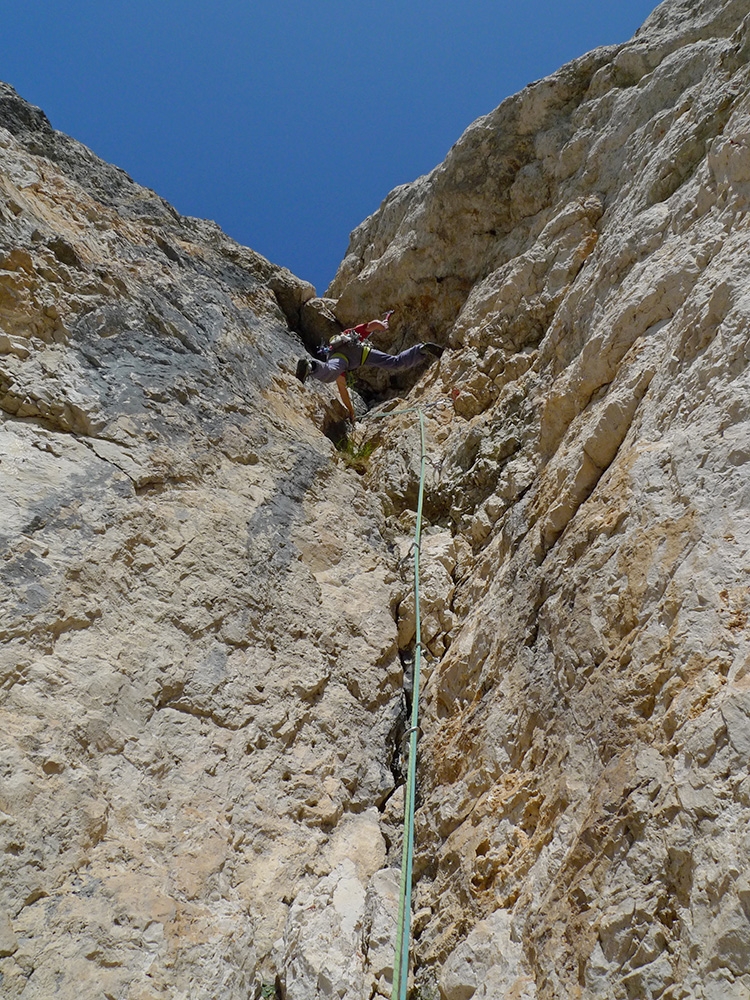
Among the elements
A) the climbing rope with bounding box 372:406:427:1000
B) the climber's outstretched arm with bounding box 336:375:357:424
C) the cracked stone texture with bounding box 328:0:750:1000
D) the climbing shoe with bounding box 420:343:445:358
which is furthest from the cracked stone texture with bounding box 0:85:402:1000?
the climbing shoe with bounding box 420:343:445:358

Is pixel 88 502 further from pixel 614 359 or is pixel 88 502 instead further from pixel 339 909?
pixel 614 359

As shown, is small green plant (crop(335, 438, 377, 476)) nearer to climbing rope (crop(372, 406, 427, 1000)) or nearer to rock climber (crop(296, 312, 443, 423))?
rock climber (crop(296, 312, 443, 423))

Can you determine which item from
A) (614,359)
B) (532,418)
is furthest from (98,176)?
(614,359)

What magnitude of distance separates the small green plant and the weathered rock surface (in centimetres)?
12

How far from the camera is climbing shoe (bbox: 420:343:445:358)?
293 inches

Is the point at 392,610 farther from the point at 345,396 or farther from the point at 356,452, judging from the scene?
the point at 345,396

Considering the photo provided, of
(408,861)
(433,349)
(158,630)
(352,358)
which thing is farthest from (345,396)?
(408,861)

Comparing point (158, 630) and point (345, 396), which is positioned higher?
point (345, 396)

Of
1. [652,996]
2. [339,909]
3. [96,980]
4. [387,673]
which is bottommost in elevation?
[96,980]

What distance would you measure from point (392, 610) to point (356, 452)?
7.52ft

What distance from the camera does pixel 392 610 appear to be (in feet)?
16.0

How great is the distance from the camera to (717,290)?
11.1 ft

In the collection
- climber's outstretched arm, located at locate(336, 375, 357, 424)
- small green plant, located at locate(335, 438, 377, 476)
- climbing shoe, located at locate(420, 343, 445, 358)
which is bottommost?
small green plant, located at locate(335, 438, 377, 476)

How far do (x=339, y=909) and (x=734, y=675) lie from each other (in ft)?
6.55
